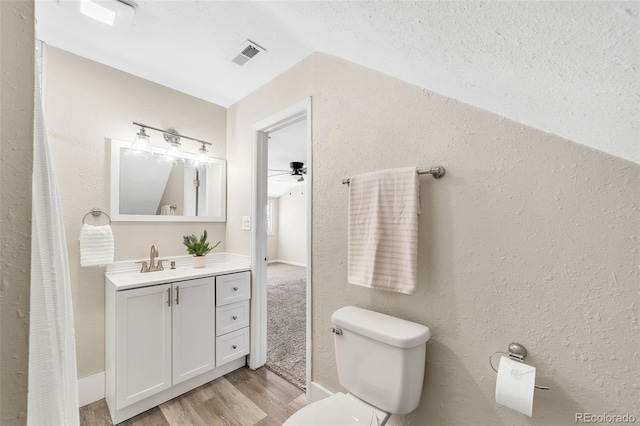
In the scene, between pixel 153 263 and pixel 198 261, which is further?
pixel 198 261

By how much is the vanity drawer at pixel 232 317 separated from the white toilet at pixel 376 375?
3.48ft

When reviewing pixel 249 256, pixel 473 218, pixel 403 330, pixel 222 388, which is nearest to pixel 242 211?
pixel 249 256

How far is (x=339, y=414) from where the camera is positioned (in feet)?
3.47

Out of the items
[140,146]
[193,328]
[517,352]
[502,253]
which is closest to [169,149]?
[140,146]

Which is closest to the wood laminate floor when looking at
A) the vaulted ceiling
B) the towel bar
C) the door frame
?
the door frame

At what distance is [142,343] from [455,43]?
6.93ft

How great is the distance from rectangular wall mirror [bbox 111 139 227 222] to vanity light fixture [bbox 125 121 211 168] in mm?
41

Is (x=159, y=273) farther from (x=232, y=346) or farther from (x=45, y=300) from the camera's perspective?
(x=45, y=300)

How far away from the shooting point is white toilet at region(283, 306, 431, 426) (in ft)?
3.45

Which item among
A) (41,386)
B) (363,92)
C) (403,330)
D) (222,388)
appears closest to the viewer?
(41,386)

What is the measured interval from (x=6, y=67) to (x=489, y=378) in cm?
158

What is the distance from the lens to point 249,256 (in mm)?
2189

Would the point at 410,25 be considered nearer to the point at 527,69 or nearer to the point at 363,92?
the point at 527,69

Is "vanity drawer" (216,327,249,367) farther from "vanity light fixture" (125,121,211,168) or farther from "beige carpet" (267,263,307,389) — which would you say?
"vanity light fixture" (125,121,211,168)
